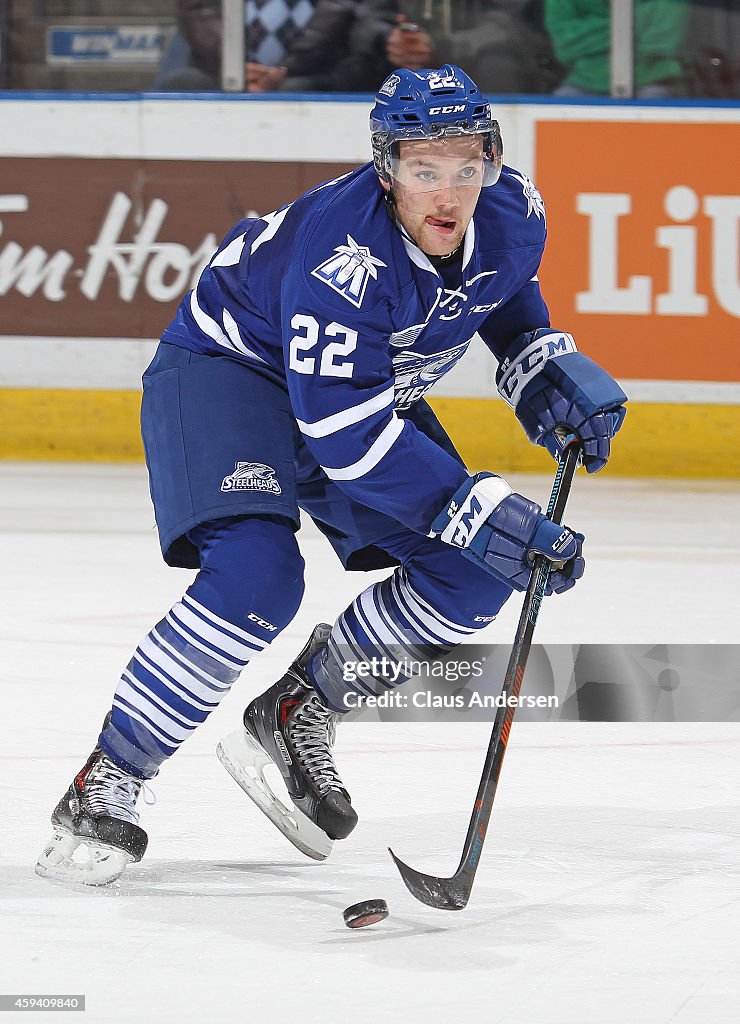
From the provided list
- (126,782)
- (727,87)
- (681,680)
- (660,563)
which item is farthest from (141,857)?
(727,87)

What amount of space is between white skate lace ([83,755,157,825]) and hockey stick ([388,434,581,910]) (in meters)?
0.34

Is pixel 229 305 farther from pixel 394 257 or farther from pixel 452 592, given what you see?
pixel 452 592

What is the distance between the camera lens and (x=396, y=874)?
7.45ft

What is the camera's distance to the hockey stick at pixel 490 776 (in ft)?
6.93

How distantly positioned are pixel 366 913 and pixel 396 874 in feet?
0.77

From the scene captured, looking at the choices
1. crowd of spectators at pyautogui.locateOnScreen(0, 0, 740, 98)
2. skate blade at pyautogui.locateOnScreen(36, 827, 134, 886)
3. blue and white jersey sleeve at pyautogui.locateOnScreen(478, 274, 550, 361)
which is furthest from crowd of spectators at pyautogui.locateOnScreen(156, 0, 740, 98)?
skate blade at pyautogui.locateOnScreen(36, 827, 134, 886)

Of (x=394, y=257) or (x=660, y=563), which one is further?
(x=660, y=563)

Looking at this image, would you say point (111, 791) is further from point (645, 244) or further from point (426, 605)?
point (645, 244)

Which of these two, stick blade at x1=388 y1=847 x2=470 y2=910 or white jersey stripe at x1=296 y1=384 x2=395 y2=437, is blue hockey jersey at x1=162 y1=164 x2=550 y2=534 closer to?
white jersey stripe at x1=296 y1=384 x2=395 y2=437

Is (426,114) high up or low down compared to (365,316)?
up

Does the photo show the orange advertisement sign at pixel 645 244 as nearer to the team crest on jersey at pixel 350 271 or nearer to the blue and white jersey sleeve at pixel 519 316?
the blue and white jersey sleeve at pixel 519 316

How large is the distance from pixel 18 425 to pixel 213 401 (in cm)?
341

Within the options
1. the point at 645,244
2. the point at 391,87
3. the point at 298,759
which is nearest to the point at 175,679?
the point at 298,759

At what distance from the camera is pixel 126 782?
2.27 metres
